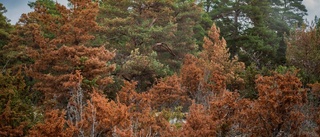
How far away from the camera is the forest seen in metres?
10.3

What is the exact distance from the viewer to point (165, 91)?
19375 millimetres

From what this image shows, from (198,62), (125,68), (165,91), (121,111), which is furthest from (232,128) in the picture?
(198,62)

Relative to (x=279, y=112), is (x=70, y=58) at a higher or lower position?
higher

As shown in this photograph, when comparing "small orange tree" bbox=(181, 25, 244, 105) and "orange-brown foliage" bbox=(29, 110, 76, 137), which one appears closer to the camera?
"orange-brown foliage" bbox=(29, 110, 76, 137)

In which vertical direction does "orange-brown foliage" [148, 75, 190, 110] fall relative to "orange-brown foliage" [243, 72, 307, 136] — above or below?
below

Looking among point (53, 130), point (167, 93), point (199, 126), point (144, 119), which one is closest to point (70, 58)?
point (167, 93)

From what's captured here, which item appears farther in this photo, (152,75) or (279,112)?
(152,75)

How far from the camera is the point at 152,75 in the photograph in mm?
21969

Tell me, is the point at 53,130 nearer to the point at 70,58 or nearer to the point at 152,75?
the point at 70,58

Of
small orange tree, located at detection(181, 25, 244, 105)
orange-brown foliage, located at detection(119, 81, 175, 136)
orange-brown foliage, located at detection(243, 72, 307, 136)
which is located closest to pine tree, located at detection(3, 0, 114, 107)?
orange-brown foliage, located at detection(119, 81, 175, 136)

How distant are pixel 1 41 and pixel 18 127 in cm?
1684

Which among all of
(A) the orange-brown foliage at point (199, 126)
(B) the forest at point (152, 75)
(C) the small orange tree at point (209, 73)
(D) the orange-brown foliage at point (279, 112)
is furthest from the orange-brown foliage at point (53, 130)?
(C) the small orange tree at point (209, 73)

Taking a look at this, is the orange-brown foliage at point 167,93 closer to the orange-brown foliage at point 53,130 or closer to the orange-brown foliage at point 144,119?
the orange-brown foliage at point 144,119

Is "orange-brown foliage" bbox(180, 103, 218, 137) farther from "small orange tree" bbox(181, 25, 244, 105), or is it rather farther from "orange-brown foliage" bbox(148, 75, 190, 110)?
"orange-brown foliage" bbox(148, 75, 190, 110)
